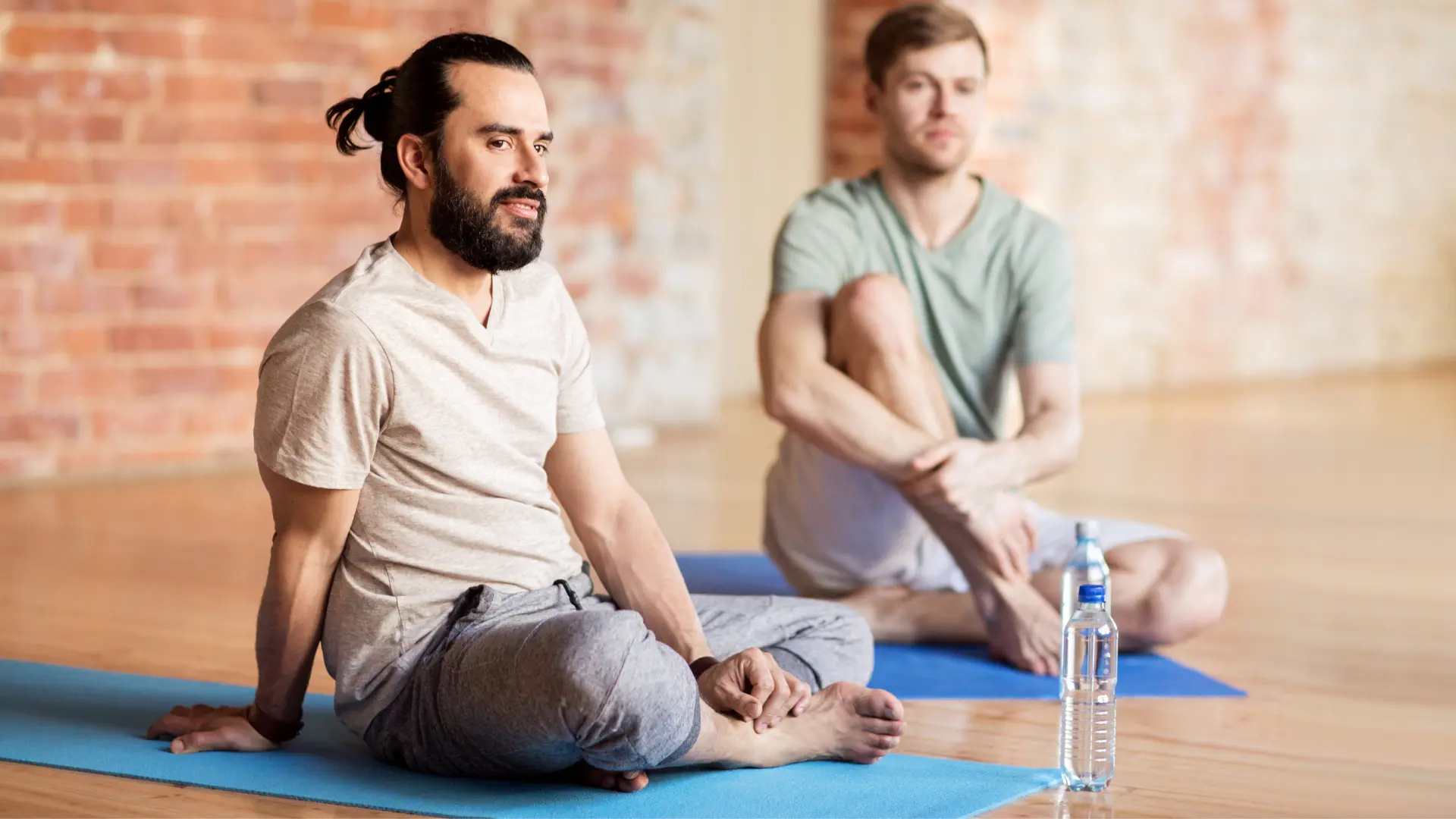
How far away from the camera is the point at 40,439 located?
4.64m

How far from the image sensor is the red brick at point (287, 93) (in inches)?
194

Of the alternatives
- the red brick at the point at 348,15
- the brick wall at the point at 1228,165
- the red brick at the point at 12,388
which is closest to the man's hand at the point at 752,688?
the red brick at the point at 12,388

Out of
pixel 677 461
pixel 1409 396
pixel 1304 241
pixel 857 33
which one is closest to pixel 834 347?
pixel 677 461

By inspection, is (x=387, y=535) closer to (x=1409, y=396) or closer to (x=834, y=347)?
(x=834, y=347)

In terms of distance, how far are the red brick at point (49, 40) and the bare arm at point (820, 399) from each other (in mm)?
2538

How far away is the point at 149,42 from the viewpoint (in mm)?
4707

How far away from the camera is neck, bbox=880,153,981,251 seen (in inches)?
118

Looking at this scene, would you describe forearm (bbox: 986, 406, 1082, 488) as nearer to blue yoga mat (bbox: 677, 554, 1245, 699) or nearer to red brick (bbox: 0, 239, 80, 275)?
blue yoga mat (bbox: 677, 554, 1245, 699)

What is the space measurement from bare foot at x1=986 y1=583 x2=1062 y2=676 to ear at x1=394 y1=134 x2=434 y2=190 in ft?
3.91

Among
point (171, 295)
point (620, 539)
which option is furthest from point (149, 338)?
point (620, 539)

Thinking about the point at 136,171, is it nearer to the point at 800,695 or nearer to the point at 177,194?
the point at 177,194

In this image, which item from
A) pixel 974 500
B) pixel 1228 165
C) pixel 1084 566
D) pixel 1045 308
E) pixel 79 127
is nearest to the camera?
pixel 1084 566

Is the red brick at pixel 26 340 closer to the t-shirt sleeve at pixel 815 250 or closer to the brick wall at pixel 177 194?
the brick wall at pixel 177 194

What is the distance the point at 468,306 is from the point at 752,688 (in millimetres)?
559
